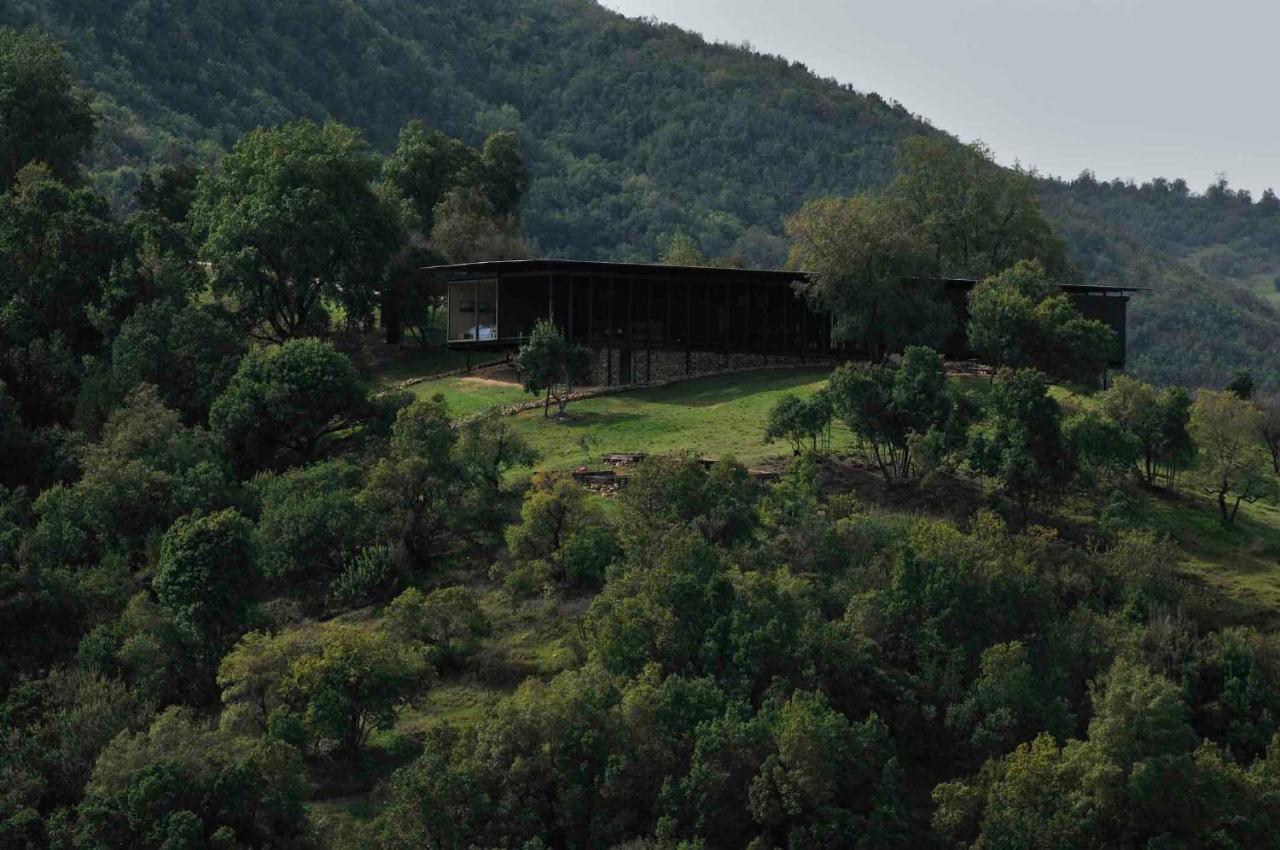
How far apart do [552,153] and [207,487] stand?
13894 centimetres

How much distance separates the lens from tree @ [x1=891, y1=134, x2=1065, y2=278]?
87000mm

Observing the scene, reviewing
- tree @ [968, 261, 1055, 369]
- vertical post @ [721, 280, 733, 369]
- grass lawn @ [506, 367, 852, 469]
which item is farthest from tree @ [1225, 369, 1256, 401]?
vertical post @ [721, 280, 733, 369]

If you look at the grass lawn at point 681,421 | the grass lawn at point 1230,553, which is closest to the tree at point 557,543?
the grass lawn at point 681,421

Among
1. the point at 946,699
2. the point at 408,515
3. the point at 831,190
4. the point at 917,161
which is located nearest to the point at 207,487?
the point at 408,515

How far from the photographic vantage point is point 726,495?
5431 centimetres

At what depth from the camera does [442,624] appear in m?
50.3

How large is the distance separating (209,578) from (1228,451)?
30645 mm

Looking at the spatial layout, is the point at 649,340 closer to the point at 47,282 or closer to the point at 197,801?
the point at 47,282

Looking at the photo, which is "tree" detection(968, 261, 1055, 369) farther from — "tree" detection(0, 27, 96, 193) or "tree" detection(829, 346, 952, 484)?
"tree" detection(0, 27, 96, 193)

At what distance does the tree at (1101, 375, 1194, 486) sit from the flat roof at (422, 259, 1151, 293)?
49.2ft

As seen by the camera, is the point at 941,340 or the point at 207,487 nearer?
the point at 207,487

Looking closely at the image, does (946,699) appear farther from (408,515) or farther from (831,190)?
(831,190)

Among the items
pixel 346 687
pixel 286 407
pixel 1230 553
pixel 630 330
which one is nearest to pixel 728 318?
pixel 630 330

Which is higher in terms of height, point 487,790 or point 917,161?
point 917,161
